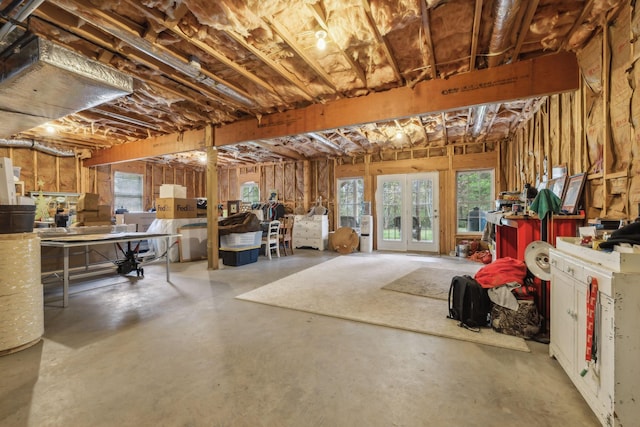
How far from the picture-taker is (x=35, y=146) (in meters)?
6.91

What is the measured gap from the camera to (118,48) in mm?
2924

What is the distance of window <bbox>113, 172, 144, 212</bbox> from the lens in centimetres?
898

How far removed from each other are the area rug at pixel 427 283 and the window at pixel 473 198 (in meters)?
2.36

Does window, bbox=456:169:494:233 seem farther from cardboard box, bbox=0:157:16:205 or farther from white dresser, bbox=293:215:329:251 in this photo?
cardboard box, bbox=0:157:16:205

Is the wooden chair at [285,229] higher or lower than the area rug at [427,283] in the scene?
higher

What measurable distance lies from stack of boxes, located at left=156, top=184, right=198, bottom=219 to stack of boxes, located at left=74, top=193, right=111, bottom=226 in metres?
1.15

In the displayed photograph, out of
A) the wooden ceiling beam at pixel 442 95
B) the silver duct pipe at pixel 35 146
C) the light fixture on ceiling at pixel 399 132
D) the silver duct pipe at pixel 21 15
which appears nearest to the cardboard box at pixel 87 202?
the silver duct pipe at pixel 35 146

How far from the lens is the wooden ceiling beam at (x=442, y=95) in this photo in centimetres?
306

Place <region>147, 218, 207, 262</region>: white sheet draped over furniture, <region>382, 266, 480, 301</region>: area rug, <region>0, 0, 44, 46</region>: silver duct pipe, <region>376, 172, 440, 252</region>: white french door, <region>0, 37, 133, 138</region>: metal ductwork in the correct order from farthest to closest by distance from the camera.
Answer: <region>376, 172, 440, 252</region>: white french door → <region>147, 218, 207, 262</region>: white sheet draped over furniture → <region>382, 266, 480, 301</region>: area rug → <region>0, 37, 133, 138</region>: metal ductwork → <region>0, 0, 44, 46</region>: silver duct pipe

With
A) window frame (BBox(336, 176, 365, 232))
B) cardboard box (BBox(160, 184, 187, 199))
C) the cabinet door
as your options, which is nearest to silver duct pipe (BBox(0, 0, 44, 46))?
cardboard box (BBox(160, 184, 187, 199))

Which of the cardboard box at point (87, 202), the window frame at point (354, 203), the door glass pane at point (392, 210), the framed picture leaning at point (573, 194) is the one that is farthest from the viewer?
the window frame at point (354, 203)

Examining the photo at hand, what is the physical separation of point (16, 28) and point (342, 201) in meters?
7.34

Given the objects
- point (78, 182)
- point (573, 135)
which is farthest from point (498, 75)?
point (78, 182)

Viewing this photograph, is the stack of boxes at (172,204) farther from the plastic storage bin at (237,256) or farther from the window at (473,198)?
the window at (473,198)
